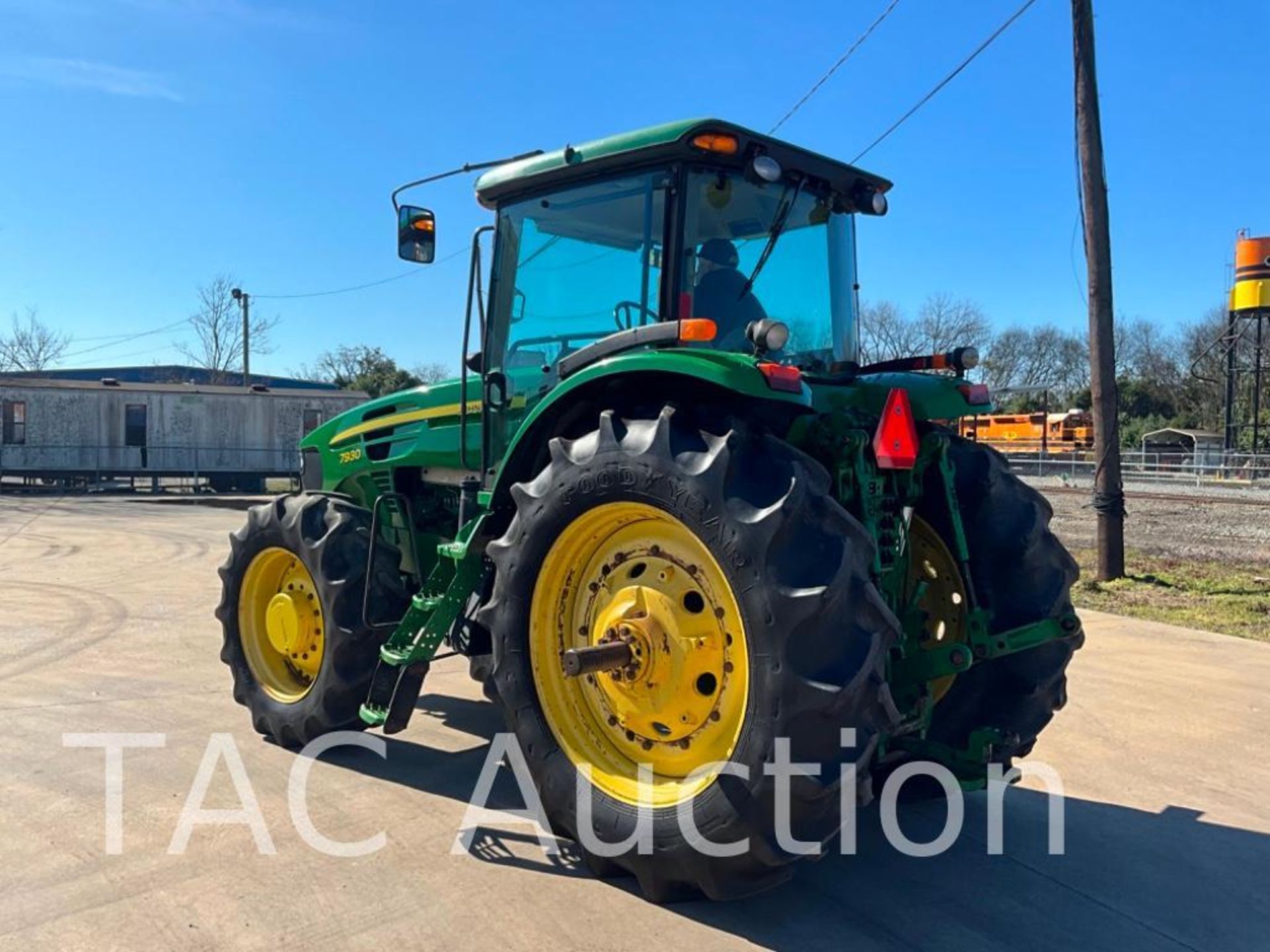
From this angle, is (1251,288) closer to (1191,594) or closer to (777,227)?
(1191,594)

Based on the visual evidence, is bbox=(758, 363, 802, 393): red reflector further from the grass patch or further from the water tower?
the water tower

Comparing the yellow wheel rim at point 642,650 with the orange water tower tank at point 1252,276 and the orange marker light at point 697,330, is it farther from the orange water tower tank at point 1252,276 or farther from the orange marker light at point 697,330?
the orange water tower tank at point 1252,276

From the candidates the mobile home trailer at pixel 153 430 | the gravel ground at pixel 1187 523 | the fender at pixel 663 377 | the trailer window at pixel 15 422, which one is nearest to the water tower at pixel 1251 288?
the gravel ground at pixel 1187 523

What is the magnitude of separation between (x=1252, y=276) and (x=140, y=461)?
33.9 meters

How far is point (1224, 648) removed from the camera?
756cm

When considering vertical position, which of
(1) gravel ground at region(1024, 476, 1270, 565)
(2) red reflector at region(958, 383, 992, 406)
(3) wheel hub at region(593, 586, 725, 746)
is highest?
(2) red reflector at region(958, 383, 992, 406)

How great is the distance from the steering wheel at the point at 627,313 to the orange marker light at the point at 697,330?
0.50 m

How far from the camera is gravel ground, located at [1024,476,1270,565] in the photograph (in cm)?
1319

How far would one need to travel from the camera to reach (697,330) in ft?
11.3

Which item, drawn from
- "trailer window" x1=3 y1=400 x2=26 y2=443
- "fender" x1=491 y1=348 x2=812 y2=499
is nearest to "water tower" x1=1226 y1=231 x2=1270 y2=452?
"fender" x1=491 y1=348 x2=812 y2=499

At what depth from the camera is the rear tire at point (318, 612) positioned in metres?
4.77

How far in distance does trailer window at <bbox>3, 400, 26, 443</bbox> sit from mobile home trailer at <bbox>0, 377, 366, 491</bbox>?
2 centimetres

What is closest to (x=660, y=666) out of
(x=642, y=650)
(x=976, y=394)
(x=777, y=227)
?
(x=642, y=650)

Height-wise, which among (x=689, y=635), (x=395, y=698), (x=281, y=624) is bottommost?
(x=395, y=698)
